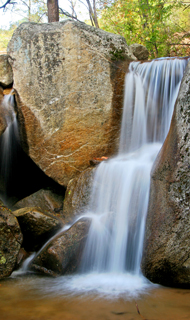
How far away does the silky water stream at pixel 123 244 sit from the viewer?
2582mm

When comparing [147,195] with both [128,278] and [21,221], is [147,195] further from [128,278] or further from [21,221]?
[21,221]

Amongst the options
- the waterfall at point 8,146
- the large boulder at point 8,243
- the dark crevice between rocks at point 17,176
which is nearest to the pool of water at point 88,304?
the large boulder at point 8,243

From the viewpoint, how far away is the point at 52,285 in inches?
134

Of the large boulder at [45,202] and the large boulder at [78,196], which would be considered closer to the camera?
the large boulder at [78,196]

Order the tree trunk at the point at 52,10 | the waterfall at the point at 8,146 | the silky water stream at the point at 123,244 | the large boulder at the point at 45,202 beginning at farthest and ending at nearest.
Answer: the tree trunk at the point at 52,10 → the large boulder at the point at 45,202 → the waterfall at the point at 8,146 → the silky water stream at the point at 123,244

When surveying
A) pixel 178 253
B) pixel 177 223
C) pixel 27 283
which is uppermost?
pixel 177 223

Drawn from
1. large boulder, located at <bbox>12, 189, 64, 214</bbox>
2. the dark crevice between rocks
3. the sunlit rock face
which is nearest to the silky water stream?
the sunlit rock face

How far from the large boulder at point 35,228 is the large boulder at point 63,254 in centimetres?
54

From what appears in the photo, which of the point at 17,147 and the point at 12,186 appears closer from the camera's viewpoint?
the point at 17,147

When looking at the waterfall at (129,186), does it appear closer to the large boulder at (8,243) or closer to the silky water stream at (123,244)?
the silky water stream at (123,244)

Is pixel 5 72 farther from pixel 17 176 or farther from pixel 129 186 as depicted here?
pixel 129 186

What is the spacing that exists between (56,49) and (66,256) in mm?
4706

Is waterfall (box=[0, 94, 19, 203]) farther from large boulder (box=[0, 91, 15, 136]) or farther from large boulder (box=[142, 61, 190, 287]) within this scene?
large boulder (box=[142, 61, 190, 287])

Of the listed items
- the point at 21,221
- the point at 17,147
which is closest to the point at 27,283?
the point at 21,221
